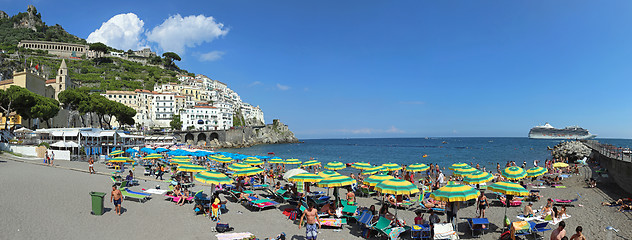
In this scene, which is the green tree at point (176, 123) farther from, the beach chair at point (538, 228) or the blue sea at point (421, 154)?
the beach chair at point (538, 228)

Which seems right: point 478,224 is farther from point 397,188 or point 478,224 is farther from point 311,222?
point 311,222

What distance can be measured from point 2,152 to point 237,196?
2516cm

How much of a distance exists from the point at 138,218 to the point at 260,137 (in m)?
105

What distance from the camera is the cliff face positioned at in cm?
9103

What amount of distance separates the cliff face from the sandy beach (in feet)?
249

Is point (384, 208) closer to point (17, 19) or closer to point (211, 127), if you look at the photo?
point (211, 127)

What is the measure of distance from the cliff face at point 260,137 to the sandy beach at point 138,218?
75.9m

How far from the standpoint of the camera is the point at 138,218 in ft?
34.4

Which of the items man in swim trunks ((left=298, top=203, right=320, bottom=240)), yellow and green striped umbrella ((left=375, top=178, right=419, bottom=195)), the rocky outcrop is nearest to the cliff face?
the rocky outcrop

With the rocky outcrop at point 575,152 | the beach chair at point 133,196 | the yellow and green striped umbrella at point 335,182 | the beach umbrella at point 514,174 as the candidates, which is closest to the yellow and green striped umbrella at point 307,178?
the yellow and green striped umbrella at point 335,182

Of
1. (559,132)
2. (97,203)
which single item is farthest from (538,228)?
(559,132)

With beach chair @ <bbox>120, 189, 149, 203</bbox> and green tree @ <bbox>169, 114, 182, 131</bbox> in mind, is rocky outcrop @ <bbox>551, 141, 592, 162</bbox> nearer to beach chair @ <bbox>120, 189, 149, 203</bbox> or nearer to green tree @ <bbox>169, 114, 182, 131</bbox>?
beach chair @ <bbox>120, 189, 149, 203</bbox>

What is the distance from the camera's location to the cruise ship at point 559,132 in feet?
456

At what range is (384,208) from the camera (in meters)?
10.3
